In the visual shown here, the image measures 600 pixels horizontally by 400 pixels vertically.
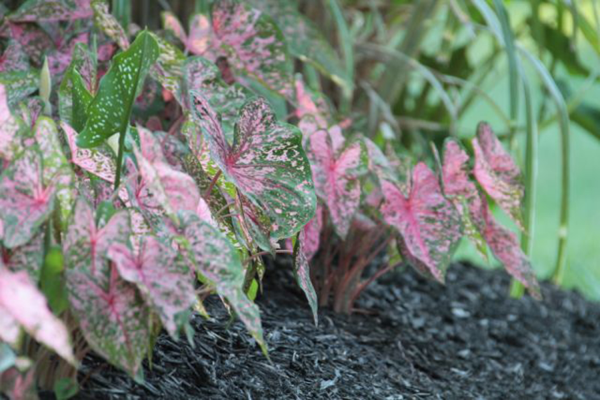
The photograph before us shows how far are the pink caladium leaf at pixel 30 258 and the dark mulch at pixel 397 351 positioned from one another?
0.43 ft

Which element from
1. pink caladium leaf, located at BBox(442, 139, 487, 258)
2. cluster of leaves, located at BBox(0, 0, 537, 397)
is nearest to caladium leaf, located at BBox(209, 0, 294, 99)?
cluster of leaves, located at BBox(0, 0, 537, 397)

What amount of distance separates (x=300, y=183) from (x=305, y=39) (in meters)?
0.54

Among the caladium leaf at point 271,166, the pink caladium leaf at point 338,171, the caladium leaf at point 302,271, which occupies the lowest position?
the caladium leaf at point 302,271

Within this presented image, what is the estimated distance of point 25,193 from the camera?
0.53 meters

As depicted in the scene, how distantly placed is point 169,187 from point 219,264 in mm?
74

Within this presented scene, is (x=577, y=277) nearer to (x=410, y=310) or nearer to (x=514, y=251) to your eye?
(x=410, y=310)

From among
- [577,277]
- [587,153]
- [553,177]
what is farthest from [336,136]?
[587,153]

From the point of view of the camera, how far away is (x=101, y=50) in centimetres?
96

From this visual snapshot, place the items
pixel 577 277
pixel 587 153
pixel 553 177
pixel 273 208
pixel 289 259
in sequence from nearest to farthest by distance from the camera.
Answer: pixel 273 208 → pixel 289 259 → pixel 577 277 → pixel 553 177 → pixel 587 153

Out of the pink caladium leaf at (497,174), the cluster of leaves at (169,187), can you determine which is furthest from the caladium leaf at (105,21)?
the pink caladium leaf at (497,174)

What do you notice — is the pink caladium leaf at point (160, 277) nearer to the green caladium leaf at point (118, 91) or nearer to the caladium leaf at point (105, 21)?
the green caladium leaf at point (118, 91)

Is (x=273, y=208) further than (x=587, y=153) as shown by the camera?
No

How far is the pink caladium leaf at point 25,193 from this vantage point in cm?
51

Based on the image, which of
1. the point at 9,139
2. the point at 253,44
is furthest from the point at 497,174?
the point at 9,139
